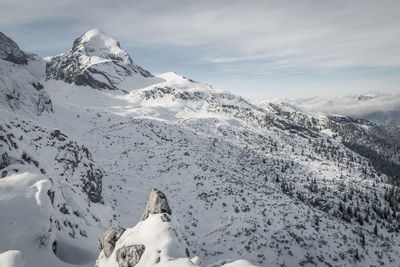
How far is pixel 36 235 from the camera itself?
466 inches

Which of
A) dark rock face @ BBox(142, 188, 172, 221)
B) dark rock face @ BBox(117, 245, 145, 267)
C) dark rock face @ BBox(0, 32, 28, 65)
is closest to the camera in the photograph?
dark rock face @ BBox(117, 245, 145, 267)

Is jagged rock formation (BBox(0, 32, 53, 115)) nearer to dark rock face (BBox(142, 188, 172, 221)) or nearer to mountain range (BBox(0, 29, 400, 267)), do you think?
mountain range (BBox(0, 29, 400, 267))

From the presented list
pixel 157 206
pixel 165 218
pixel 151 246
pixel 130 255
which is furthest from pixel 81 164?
pixel 151 246

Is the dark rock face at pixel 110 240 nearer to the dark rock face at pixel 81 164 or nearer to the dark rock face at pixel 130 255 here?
the dark rock face at pixel 130 255

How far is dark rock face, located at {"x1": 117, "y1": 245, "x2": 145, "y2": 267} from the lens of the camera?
33.1ft

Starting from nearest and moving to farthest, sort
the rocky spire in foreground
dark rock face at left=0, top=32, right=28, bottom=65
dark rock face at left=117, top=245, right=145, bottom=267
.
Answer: the rocky spire in foreground < dark rock face at left=117, top=245, right=145, bottom=267 < dark rock face at left=0, top=32, right=28, bottom=65

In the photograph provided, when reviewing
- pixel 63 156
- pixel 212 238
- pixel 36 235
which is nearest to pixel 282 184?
pixel 212 238

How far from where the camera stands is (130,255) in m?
10.3

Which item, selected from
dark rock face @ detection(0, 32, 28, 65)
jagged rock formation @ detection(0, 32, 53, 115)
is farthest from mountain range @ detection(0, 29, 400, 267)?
dark rock face @ detection(0, 32, 28, 65)

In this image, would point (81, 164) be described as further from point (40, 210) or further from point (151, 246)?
point (151, 246)

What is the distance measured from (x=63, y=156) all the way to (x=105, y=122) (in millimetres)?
71804

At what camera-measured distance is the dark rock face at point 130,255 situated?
1009 centimetres

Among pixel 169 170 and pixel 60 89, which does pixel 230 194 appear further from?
pixel 60 89

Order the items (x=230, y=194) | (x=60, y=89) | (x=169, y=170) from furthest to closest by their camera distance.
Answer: (x=60, y=89) < (x=169, y=170) < (x=230, y=194)
